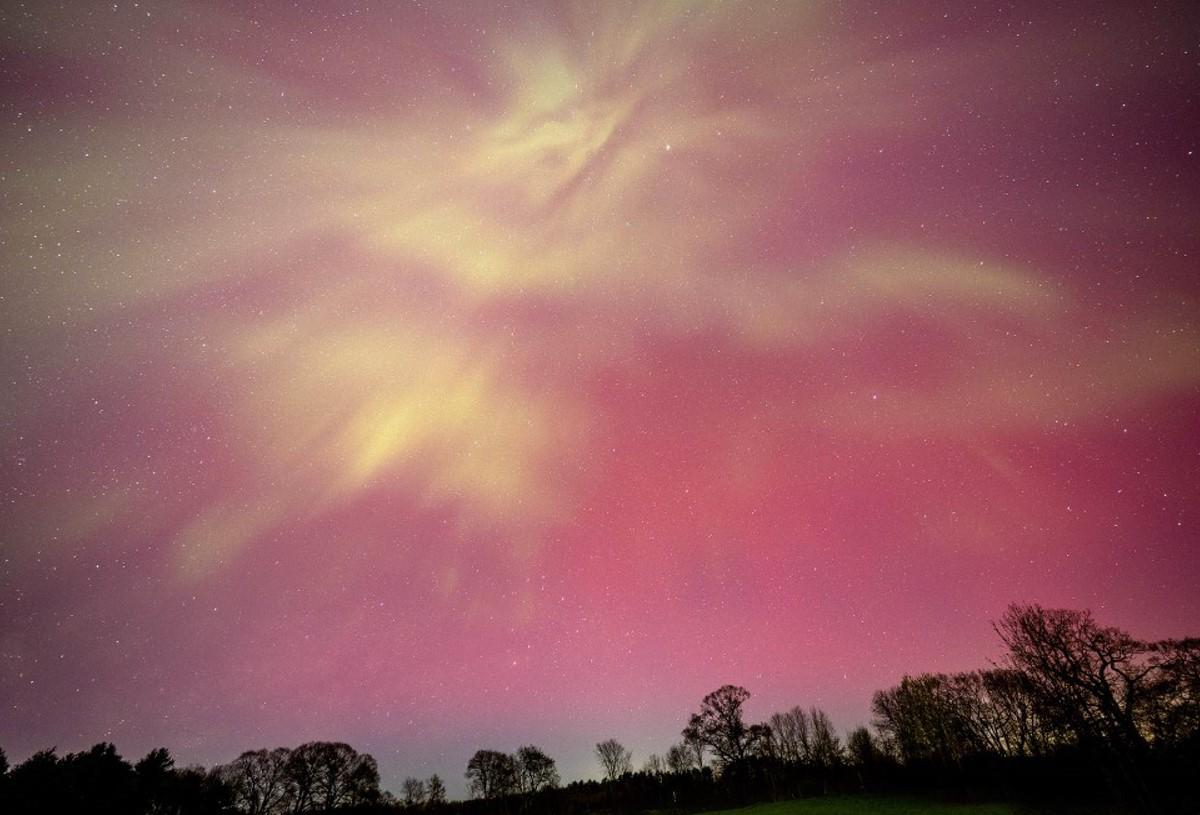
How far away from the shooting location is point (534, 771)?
123438mm

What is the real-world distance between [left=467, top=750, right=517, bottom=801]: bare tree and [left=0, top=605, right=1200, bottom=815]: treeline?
274 mm

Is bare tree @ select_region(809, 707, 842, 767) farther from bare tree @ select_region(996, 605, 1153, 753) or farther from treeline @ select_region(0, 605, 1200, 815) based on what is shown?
bare tree @ select_region(996, 605, 1153, 753)

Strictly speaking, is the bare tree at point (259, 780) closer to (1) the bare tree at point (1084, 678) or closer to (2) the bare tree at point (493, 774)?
(2) the bare tree at point (493, 774)

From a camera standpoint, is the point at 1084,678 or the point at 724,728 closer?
the point at 1084,678

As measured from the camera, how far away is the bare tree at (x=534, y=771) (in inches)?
4820

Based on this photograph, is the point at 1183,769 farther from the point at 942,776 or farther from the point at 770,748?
the point at 770,748

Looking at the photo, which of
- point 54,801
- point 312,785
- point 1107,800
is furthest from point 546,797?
point 1107,800

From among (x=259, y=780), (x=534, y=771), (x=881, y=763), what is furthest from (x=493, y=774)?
(x=881, y=763)

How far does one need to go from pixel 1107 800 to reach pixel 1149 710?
500 inches

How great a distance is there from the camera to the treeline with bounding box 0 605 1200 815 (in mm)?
43875

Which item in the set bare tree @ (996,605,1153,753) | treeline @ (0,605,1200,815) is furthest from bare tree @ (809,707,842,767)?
bare tree @ (996,605,1153,753)

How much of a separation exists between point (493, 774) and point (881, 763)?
8189cm

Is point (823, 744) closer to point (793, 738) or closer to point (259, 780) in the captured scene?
point (793, 738)

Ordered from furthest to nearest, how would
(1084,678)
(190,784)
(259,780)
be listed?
(259,780), (190,784), (1084,678)
